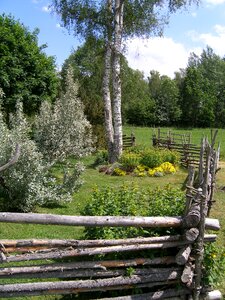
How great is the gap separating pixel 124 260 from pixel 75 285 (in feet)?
1.93

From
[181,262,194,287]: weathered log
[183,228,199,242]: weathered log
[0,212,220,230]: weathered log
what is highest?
[0,212,220,230]: weathered log

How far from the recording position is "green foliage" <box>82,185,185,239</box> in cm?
481

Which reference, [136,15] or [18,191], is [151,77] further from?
[18,191]

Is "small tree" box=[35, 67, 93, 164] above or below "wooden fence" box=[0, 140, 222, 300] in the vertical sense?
above

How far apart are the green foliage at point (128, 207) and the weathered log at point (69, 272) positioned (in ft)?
1.36

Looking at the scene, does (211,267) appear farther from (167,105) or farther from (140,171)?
(167,105)

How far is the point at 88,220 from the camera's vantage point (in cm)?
422

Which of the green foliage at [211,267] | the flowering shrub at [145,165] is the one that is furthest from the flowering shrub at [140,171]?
the green foliage at [211,267]

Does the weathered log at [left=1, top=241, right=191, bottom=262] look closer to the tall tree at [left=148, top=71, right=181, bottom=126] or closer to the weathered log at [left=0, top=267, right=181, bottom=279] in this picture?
the weathered log at [left=0, top=267, right=181, bottom=279]

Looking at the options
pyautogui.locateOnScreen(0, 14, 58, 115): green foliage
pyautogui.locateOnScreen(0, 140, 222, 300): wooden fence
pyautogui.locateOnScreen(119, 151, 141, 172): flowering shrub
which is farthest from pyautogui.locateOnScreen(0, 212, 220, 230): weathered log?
pyautogui.locateOnScreen(0, 14, 58, 115): green foliage

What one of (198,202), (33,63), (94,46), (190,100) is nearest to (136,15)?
(94,46)

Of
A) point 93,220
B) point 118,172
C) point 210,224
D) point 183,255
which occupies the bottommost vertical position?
point 118,172

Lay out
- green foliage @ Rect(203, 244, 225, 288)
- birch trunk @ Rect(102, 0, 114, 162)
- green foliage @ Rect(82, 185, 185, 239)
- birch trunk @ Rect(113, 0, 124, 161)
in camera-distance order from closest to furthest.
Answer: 1. green foliage @ Rect(203, 244, 225, 288)
2. green foliage @ Rect(82, 185, 185, 239)
3. birch trunk @ Rect(113, 0, 124, 161)
4. birch trunk @ Rect(102, 0, 114, 162)

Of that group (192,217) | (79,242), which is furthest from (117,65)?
(79,242)
